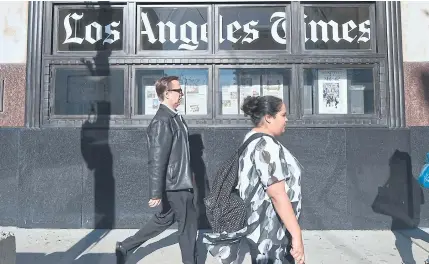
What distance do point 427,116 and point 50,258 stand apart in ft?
17.7

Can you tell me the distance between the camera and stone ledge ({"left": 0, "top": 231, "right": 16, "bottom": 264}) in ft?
10.1

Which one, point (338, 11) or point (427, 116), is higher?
point (338, 11)

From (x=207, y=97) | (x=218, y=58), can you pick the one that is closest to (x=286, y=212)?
(x=207, y=97)

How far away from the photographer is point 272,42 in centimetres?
571

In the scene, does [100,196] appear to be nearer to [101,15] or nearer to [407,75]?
[101,15]

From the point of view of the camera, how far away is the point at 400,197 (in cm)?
539

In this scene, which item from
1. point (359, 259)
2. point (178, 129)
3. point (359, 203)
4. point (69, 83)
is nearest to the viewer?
point (178, 129)

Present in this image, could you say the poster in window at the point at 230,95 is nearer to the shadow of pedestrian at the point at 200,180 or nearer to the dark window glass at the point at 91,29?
the shadow of pedestrian at the point at 200,180

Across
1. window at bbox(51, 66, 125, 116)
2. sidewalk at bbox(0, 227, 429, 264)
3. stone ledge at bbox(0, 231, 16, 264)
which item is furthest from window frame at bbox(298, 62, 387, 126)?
stone ledge at bbox(0, 231, 16, 264)

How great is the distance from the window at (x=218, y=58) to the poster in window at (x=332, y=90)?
1 centimetres

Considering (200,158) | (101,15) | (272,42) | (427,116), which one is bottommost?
(200,158)

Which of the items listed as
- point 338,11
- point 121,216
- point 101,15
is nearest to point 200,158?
point 121,216

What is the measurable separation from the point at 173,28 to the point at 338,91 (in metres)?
2.64

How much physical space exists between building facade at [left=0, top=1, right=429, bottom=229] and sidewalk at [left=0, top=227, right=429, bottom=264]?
24 cm
